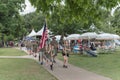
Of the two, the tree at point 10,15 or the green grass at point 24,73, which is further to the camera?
the tree at point 10,15

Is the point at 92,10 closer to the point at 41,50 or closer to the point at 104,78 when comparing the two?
the point at 104,78

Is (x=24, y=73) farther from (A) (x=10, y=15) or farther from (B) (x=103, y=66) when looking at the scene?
(A) (x=10, y=15)

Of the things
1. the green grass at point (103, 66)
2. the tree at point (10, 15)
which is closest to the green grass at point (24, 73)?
the green grass at point (103, 66)

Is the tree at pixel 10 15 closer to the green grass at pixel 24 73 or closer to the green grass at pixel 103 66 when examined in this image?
the green grass at pixel 103 66

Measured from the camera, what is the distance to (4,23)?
61.6 meters

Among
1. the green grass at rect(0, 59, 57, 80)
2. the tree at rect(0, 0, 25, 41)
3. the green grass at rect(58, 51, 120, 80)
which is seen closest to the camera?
the green grass at rect(0, 59, 57, 80)

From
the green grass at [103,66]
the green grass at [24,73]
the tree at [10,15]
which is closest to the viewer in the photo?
the green grass at [24,73]

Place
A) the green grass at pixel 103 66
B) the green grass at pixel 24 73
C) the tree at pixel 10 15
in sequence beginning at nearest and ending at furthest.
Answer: the green grass at pixel 24 73 → the green grass at pixel 103 66 → the tree at pixel 10 15

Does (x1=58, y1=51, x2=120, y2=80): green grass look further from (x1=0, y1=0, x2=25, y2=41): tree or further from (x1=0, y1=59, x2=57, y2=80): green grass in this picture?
(x1=0, y1=0, x2=25, y2=41): tree

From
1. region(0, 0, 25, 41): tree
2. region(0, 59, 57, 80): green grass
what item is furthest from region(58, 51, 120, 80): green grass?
region(0, 0, 25, 41): tree

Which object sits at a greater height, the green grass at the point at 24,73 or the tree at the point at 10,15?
the tree at the point at 10,15

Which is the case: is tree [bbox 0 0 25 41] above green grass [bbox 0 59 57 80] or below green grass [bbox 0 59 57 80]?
above

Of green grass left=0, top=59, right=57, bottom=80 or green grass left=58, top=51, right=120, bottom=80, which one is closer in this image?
green grass left=0, top=59, right=57, bottom=80

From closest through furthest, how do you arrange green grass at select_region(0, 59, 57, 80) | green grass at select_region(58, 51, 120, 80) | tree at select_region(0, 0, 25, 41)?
green grass at select_region(0, 59, 57, 80) → green grass at select_region(58, 51, 120, 80) → tree at select_region(0, 0, 25, 41)
